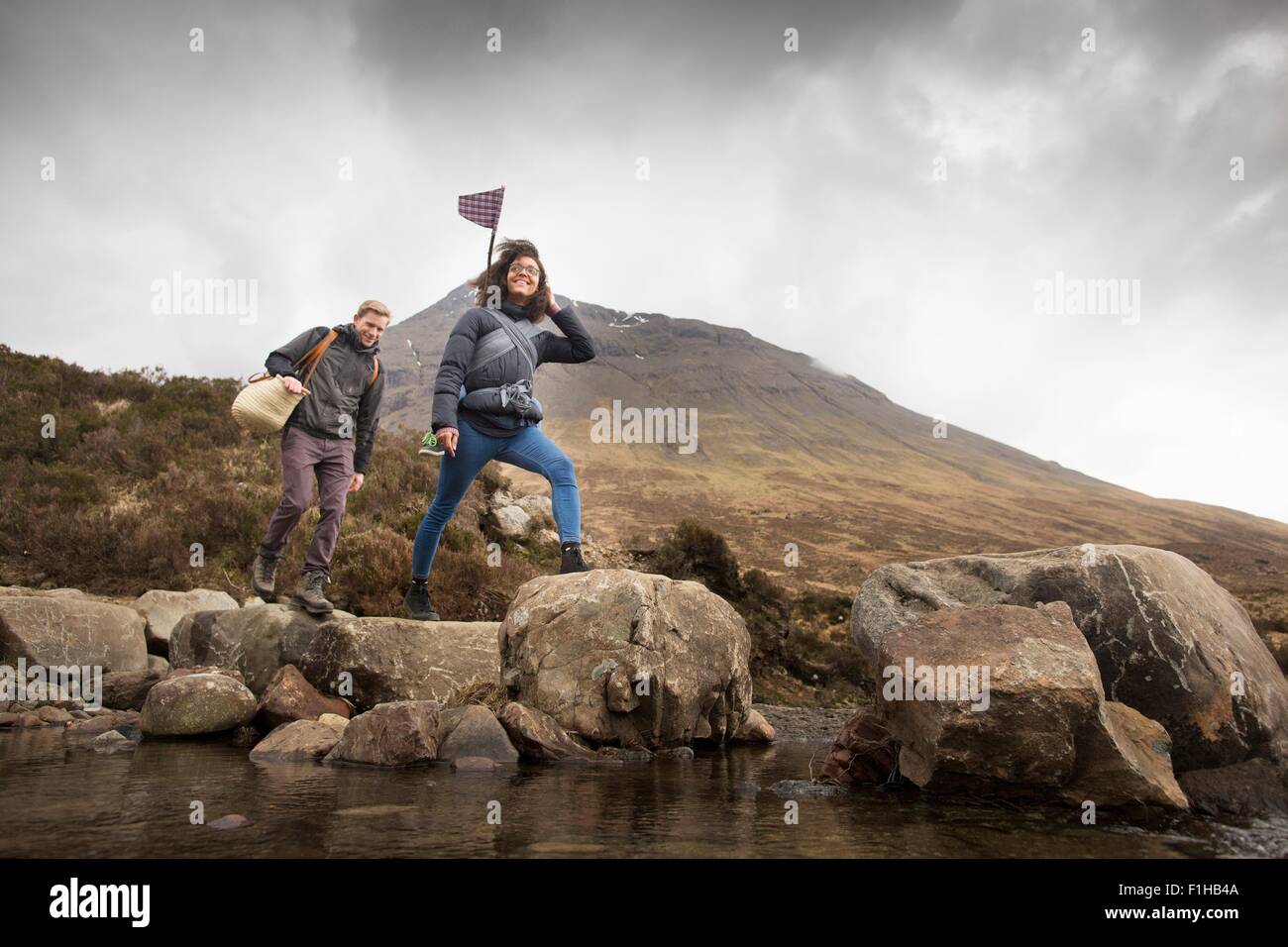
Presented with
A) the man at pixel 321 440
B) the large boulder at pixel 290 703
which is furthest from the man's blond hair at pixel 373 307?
the large boulder at pixel 290 703

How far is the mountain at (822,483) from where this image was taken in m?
47.9

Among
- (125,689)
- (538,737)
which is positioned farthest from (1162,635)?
(125,689)

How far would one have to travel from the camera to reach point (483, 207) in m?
6.80

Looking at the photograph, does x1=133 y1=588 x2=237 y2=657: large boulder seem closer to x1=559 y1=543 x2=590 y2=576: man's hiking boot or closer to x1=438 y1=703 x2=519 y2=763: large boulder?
x1=559 y1=543 x2=590 y2=576: man's hiking boot

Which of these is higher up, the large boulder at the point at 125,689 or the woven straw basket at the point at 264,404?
the woven straw basket at the point at 264,404

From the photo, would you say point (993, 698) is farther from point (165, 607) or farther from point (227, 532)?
point (227, 532)

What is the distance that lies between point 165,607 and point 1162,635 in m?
8.41

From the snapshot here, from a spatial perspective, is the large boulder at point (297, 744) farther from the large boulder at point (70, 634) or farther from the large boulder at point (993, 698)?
the large boulder at point (993, 698)

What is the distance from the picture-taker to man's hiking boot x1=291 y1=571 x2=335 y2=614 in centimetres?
626

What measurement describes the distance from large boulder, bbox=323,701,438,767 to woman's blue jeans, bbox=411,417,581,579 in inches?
75.2

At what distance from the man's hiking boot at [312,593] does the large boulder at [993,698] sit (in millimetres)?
4592

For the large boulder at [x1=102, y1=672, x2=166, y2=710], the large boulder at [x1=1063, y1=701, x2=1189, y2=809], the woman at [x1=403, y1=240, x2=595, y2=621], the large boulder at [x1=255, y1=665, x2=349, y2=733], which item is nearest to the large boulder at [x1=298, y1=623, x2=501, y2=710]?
the large boulder at [x1=255, y1=665, x2=349, y2=733]
